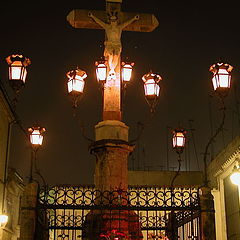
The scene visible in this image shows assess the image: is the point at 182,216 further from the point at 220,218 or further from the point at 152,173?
the point at 152,173

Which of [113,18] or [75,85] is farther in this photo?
[113,18]

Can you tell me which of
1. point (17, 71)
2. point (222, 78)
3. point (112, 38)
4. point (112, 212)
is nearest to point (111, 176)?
point (112, 212)

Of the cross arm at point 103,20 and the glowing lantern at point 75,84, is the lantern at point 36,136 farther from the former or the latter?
the cross arm at point 103,20

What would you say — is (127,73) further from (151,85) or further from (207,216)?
(207,216)

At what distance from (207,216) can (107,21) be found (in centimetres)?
708

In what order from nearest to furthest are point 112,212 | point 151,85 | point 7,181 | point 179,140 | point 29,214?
point 29,214 < point 112,212 < point 151,85 < point 179,140 < point 7,181

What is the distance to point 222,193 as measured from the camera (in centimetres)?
2719

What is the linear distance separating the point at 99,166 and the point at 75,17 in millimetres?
4820

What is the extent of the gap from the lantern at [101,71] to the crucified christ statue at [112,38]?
40.4 inches

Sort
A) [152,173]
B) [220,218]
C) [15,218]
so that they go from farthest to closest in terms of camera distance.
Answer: [152,173] < [15,218] < [220,218]

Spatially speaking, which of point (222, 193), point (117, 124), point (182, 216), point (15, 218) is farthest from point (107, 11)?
point (15, 218)

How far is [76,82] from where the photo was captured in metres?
12.4

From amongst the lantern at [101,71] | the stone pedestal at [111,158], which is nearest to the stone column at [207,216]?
the stone pedestal at [111,158]

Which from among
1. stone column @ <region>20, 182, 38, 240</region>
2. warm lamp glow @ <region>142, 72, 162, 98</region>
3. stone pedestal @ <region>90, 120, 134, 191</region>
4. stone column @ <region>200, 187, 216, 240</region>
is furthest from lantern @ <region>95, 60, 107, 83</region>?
stone column @ <region>200, 187, 216, 240</region>
